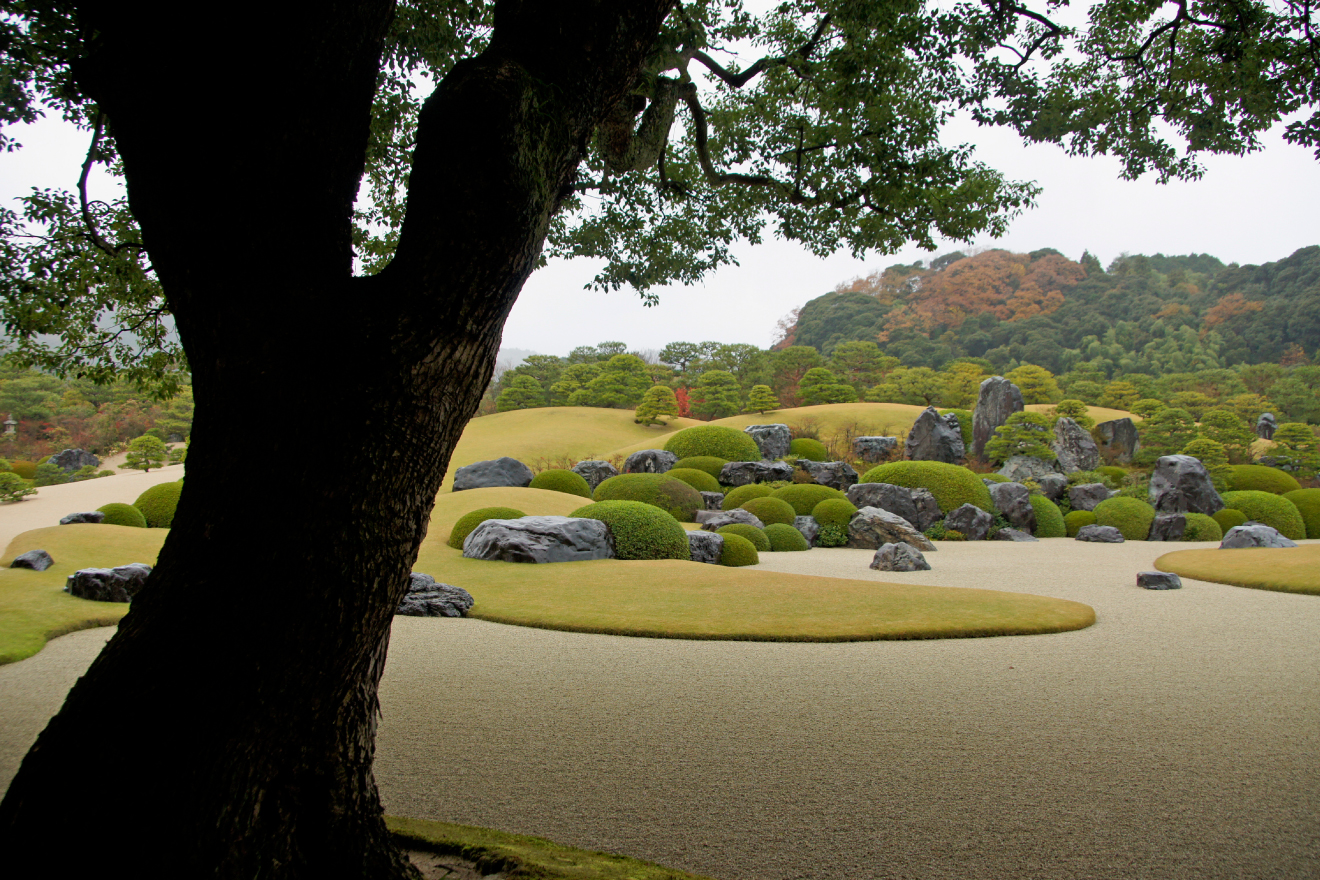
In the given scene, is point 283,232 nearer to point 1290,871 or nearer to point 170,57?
point 170,57

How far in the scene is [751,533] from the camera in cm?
1194

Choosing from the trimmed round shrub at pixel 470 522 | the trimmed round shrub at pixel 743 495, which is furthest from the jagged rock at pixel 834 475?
the trimmed round shrub at pixel 470 522

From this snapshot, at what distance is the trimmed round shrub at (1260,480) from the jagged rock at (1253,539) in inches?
326

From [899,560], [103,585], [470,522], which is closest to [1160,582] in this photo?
[899,560]

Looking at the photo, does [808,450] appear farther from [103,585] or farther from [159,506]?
[103,585]

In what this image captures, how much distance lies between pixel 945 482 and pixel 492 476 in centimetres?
1089

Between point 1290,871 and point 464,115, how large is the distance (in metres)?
3.40

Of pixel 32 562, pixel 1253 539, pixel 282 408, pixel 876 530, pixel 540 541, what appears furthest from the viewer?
pixel 876 530

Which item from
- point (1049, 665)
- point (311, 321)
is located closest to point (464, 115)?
point (311, 321)

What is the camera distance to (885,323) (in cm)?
4916

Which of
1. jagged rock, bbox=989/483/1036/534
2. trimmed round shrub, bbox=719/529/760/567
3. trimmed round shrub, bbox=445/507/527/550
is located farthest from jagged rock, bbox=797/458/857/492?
trimmed round shrub, bbox=445/507/527/550

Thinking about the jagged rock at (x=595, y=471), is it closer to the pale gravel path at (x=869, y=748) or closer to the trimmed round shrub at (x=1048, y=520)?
the trimmed round shrub at (x=1048, y=520)

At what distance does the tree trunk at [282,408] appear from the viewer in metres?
1.43

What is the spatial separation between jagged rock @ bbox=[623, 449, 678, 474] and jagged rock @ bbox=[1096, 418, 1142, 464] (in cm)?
1589
